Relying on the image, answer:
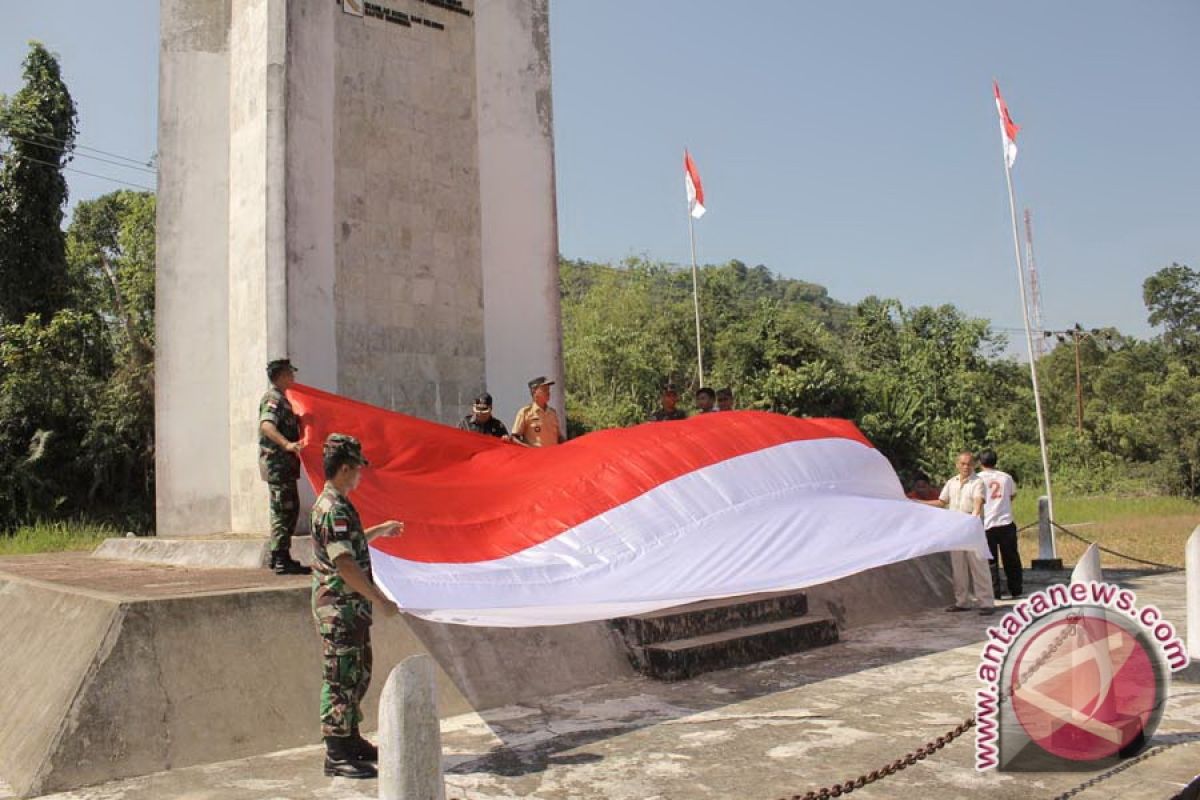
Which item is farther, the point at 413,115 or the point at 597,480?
the point at 413,115

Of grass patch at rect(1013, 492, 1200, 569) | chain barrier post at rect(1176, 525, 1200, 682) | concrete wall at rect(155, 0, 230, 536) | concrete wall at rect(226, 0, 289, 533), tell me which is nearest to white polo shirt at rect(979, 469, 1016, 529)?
chain barrier post at rect(1176, 525, 1200, 682)

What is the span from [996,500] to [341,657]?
7961mm

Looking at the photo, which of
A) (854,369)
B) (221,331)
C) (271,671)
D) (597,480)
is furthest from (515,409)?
(854,369)

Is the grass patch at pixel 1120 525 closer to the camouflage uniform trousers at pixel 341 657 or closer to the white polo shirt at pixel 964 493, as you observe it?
the white polo shirt at pixel 964 493

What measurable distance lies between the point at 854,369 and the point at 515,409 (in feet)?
99.1

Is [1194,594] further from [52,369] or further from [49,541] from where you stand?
[52,369]

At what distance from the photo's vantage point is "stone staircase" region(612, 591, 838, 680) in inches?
285

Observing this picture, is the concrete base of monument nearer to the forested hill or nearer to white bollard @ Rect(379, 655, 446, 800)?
white bollard @ Rect(379, 655, 446, 800)

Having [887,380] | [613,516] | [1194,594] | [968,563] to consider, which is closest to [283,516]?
[613,516]

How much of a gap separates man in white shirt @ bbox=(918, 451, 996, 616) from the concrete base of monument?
15.1ft

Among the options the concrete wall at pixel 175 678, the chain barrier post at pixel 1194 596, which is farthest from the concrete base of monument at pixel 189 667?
the chain barrier post at pixel 1194 596

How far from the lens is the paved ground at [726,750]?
4.63 metres

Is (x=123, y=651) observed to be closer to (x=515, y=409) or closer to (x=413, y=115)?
(x=515, y=409)

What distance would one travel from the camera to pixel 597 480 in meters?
6.92
